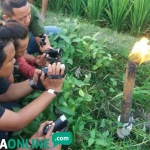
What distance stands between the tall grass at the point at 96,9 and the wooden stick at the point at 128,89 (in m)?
2.04

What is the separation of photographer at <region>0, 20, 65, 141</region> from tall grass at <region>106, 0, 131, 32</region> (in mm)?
1888

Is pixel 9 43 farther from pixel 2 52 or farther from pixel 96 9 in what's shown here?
pixel 96 9

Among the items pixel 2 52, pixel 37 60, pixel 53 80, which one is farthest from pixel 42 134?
pixel 37 60

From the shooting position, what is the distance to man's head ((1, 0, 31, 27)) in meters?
2.42

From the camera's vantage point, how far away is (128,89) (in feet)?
6.64

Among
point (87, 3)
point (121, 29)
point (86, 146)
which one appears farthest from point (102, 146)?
point (87, 3)

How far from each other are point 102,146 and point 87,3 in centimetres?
248

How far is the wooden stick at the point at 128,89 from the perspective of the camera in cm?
192

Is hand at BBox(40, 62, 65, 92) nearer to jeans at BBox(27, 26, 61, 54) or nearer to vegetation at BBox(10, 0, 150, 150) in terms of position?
vegetation at BBox(10, 0, 150, 150)

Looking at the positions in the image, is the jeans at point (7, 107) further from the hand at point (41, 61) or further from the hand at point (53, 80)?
the hand at point (41, 61)

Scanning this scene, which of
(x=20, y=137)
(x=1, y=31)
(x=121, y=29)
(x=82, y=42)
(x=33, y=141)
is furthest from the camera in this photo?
(x=121, y=29)

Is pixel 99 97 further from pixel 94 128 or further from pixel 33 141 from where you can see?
pixel 33 141

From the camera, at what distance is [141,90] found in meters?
2.58

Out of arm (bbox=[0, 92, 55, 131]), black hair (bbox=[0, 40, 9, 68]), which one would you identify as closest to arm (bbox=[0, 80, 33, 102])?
arm (bbox=[0, 92, 55, 131])
